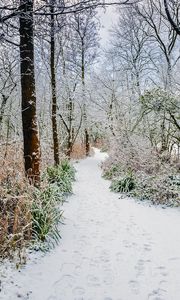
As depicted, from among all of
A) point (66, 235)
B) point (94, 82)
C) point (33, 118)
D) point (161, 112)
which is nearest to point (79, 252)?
point (66, 235)

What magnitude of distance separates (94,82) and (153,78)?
23.3 ft

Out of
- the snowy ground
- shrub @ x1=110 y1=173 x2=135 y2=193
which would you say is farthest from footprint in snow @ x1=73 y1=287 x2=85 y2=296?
shrub @ x1=110 y1=173 x2=135 y2=193

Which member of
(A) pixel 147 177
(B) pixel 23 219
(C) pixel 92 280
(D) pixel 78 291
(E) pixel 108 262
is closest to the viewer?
(D) pixel 78 291

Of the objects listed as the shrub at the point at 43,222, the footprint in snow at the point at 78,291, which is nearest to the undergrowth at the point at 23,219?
the shrub at the point at 43,222

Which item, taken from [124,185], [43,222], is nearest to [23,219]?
[43,222]

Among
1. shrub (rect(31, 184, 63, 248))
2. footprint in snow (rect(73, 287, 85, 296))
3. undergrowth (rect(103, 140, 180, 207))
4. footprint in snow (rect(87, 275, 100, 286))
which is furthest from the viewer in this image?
undergrowth (rect(103, 140, 180, 207))

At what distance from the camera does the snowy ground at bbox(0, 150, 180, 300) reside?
12.3ft

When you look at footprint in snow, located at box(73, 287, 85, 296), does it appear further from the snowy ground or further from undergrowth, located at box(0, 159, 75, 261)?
undergrowth, located at box(0, 159, 75, 261)

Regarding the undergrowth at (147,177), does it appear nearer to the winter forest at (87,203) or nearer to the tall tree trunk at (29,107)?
the winter forest at (87,203)

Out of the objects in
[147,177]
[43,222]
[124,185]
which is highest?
[147,177]

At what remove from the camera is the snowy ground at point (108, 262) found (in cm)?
374

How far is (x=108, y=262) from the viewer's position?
15.3 feet

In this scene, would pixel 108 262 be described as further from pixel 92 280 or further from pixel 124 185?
pixel 124 185

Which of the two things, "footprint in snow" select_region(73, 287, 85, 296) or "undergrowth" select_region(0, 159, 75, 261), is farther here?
"undergrowth" select_region(0, 159, 75, 261)
